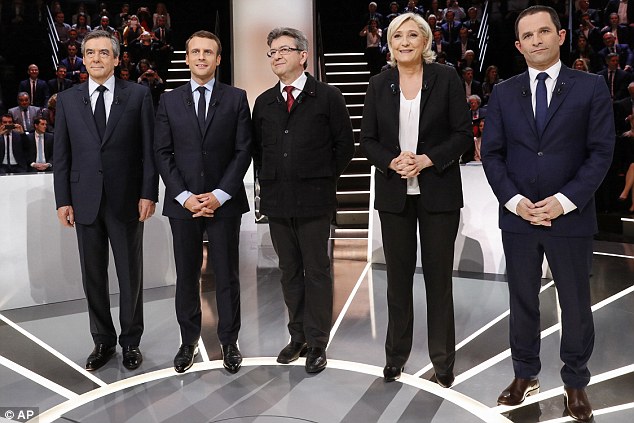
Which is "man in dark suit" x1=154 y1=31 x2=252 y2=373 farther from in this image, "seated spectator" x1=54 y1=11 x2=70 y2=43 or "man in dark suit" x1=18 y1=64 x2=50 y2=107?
"seated spectator" x1=54 y1=11 x2=70 y2=43

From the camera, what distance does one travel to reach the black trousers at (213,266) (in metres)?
3.16

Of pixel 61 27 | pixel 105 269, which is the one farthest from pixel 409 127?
pixel 61 27

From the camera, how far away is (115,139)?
10.4ft

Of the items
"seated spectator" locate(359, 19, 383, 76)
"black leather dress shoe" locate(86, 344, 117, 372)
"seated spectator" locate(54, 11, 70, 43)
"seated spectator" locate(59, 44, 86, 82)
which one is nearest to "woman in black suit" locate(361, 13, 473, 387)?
"black leather dress shoe" locate(86, 344, 117, 372)

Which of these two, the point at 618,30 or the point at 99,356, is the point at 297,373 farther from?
the point at 618,30

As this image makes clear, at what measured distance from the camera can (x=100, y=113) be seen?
10.5 feet

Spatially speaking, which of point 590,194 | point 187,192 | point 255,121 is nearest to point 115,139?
point 187,192

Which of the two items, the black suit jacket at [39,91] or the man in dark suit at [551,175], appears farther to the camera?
the black suit jacket at [39,91]

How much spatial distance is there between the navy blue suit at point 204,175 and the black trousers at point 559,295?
52.7 inches

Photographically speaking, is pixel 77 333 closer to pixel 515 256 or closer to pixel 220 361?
pixel 220 361

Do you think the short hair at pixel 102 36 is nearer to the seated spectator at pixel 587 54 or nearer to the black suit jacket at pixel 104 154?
the black suit jacket at pixel 104 154

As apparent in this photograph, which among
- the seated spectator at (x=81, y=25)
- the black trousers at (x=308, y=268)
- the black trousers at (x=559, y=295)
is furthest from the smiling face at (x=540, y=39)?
the seated spectator at (x=81, y=25)

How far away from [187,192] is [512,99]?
1569mm

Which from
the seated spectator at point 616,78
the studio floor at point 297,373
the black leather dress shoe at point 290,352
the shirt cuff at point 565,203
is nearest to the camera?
the shirt cuff at point 565,203
